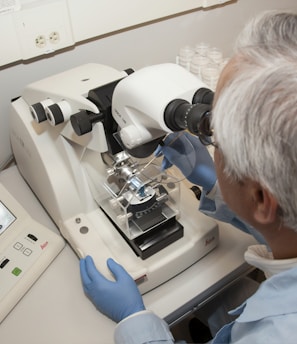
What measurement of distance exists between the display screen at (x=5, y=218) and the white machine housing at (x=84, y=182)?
12 centimetres

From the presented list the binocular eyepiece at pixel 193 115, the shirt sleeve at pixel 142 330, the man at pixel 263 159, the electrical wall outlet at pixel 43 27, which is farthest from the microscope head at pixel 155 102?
the electrical wall outlet at pixel 43 27

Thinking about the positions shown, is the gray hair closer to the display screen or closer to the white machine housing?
the white machine housing

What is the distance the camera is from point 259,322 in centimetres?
71

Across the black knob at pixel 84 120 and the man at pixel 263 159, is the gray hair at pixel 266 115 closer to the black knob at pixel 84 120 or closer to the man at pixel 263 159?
the man at pixel 263 159

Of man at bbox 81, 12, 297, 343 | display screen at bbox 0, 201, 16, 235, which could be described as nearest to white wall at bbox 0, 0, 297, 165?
display screen at bbox 0, 201, 16, 235

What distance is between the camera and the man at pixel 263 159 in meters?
0.56

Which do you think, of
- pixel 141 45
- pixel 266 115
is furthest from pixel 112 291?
pixel 141 45

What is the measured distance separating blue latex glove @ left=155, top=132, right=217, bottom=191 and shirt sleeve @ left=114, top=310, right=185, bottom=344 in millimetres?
404

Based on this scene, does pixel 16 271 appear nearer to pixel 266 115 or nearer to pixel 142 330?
pixel 142 330

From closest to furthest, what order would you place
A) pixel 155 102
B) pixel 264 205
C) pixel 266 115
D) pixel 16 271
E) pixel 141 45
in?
1. pixel 266 115
2. pixel 264 205
3. pixel 155 102
4. pixel 16 271
5. pixel 141 45

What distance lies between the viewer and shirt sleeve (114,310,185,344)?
86cm

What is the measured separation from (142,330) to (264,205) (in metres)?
0.44

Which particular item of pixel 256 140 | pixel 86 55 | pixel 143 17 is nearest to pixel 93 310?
pixel 256 140

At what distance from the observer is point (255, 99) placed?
565 millimetres
